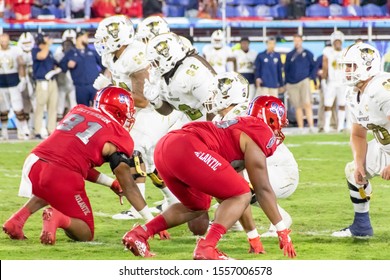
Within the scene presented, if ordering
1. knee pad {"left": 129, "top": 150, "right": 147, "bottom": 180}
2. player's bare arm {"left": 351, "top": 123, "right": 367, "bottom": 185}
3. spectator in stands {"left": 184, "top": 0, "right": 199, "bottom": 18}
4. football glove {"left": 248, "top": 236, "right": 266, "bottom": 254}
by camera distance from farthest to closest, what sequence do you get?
→ spectator in stands {"left": 184, "top": 0, "right": 199, "bottom": 18} → player's bare arm {"left": 351, "top": 123, "right": 367, "bottom": 185} → knee pad {"left": 129, "top": 150, "right": 147, "bottom": 180} → football glove {"left": 248, "top": 236, "right": 266, "bottom": 254}

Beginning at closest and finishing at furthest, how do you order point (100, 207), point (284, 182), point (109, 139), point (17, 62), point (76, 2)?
point (109, 139) < point (284, 182) < point (100, 207) < point (17, 62) < point (76, 2)

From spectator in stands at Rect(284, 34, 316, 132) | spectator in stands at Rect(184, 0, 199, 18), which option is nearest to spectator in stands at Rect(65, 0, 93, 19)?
spectator in stands at Rect(184, 0, 199, 18)

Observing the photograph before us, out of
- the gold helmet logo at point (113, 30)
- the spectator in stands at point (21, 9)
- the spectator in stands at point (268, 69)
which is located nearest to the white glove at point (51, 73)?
the spectator in stands at point (21, 9)

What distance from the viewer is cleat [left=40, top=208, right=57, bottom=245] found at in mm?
7098

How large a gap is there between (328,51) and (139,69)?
8.89m

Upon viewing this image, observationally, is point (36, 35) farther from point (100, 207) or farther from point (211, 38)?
point (100, 207)

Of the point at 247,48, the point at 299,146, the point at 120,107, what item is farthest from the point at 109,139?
the point at 247,48

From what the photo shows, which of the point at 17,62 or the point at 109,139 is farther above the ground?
the point at 109,139

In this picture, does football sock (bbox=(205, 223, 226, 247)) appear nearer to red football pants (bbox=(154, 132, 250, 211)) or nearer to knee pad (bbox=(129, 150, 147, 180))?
red football pants (bbox=(154, 132, 250, 211))

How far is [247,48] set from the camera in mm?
17312

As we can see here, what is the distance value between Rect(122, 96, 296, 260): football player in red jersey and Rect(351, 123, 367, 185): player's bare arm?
106 centimetres

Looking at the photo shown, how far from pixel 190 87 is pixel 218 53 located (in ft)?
29.7

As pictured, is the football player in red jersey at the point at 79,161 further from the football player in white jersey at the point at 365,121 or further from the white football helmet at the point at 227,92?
the football player in white jersey at the point at 365,121

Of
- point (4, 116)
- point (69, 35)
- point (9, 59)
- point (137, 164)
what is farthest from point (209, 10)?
point (137, 164)
